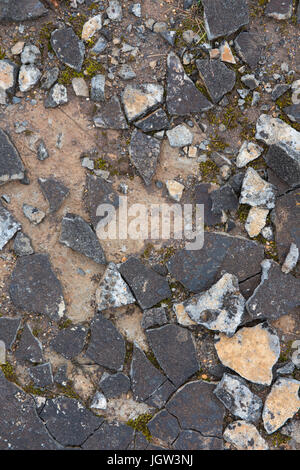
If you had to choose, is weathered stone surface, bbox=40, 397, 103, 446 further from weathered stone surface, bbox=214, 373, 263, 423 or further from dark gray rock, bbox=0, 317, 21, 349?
weathered stone surface, bbox=214, 373, 263, 423

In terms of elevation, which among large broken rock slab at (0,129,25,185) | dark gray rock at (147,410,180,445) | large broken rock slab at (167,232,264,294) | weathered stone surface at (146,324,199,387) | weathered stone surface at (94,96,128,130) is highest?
weathered stone surface at (94,96,128,130)

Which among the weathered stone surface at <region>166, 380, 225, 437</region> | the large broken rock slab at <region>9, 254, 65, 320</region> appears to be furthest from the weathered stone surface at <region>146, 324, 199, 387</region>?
the large broken rock slab at <region>9, 254, 65, 320</region>

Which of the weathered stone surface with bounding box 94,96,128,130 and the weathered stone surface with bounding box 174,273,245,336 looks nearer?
the weathered stone surface with bounding box 174,273,245,336

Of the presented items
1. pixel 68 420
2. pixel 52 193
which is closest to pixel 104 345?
pixel 68 420

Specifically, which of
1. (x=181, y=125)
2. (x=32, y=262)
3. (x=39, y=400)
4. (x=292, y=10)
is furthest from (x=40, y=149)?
(x=292, y=10)

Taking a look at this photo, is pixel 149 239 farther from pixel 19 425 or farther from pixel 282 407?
pixel 19 425

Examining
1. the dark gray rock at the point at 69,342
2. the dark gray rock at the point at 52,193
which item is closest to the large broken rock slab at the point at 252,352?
the dark gray rock at the point at 69,342
